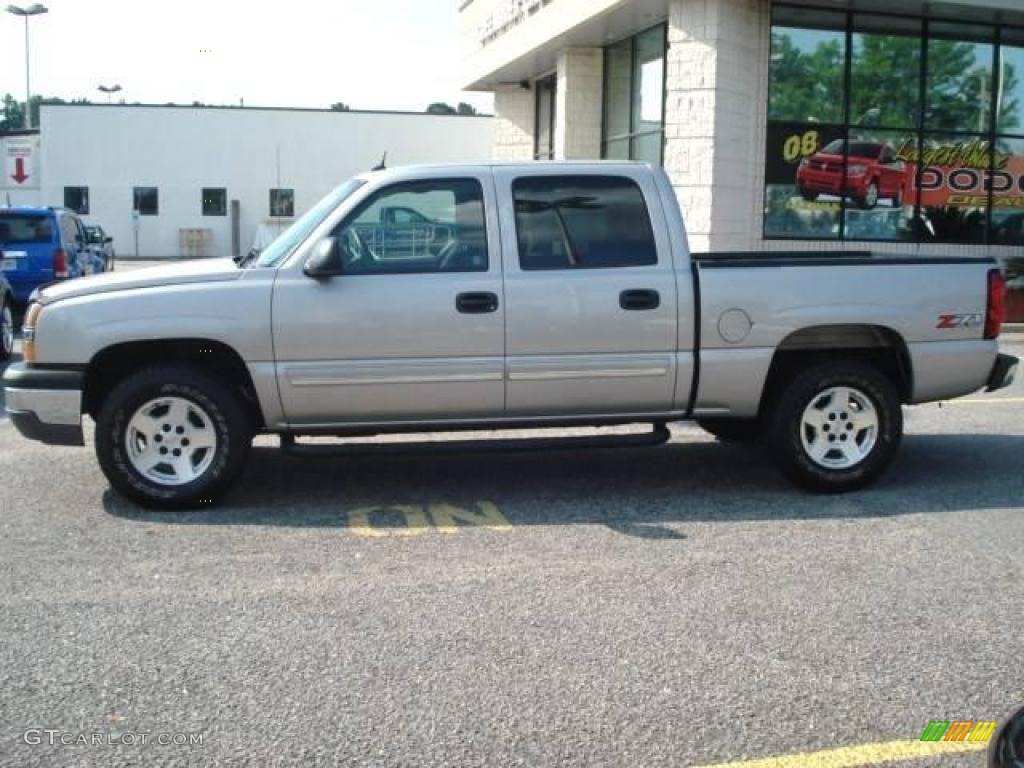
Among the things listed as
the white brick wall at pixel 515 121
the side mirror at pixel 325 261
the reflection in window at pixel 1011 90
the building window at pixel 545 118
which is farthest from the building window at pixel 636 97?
the side mirror at pixel 325 261

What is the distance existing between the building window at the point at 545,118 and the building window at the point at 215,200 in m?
19.1

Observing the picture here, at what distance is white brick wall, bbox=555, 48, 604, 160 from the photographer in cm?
A: 2098

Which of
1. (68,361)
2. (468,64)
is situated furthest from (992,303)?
(468,64)

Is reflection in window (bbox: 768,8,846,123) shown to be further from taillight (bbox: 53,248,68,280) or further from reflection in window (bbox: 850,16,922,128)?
taillight (bbox: 53,248,68,280)

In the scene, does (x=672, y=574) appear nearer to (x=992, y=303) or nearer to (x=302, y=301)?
(x=302, y=301)

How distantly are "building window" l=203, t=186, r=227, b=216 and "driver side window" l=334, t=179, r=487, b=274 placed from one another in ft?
119

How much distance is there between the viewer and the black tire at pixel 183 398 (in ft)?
21.1

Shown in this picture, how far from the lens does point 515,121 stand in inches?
1019

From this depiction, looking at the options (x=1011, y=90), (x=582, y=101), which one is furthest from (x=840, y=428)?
(x=582, y=101)

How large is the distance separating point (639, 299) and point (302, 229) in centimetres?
201

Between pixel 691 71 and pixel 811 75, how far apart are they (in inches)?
90.5

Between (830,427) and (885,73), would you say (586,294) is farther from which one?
(885,73)

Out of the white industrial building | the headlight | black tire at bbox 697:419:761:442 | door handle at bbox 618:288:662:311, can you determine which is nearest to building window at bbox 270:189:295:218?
the white industrial building

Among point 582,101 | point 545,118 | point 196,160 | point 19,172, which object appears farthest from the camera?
point 196,160
